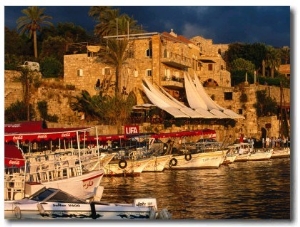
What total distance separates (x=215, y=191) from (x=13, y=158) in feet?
15.5

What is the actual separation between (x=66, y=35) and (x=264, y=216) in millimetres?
18713

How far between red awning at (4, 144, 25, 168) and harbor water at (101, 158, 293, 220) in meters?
2.29

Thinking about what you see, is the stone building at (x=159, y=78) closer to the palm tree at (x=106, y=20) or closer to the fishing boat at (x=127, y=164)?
the palm tree at (x=106, y=20)

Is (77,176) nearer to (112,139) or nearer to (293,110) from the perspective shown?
(293,110)

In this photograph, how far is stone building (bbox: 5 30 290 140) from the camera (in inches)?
894

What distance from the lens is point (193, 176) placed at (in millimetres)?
16219

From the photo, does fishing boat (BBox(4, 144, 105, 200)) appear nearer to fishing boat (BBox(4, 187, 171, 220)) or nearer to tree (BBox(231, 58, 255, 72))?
fishing boat (BBox(4, 187, 171, 220))

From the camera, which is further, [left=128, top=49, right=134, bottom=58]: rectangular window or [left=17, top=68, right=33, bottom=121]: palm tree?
[left=128, top=49, right=134, bottom=58]: rectangular window

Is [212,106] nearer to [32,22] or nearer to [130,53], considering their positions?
[130,53]

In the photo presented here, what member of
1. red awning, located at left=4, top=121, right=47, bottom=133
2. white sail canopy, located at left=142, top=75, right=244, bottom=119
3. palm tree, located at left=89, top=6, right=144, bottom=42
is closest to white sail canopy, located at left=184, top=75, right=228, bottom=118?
white sail canopy, located at left=142, top=75, right=244, bottom=119

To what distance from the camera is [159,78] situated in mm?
24156

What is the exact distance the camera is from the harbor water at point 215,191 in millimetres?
10195

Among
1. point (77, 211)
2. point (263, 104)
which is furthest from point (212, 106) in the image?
point (77, 211)
